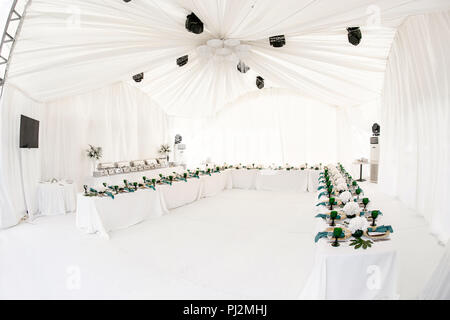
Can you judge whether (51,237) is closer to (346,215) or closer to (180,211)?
(180,211)

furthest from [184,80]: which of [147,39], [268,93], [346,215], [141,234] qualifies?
[346,215]

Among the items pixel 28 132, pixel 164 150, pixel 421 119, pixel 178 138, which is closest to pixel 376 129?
pixel 421 119

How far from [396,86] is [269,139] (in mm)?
5503

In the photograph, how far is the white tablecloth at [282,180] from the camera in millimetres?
7391

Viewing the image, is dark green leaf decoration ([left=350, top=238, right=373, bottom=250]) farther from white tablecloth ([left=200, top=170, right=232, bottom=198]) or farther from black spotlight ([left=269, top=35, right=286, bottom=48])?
white tablecloth ([left=200, top=170, right=232, bottom=198])

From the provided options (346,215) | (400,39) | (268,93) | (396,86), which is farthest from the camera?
(268,93)

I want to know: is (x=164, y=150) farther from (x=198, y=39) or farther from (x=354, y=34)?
(x=354, y=34)

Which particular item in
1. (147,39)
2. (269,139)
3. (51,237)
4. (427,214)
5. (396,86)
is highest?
(147,39)

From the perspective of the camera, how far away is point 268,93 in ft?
35.0

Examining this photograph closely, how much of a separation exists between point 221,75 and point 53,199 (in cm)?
562

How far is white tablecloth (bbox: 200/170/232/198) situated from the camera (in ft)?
22.4

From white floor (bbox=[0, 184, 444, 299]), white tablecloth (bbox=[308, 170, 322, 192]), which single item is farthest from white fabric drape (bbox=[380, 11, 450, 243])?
white tablecloth (bbox=[308, 170, 322, 192])

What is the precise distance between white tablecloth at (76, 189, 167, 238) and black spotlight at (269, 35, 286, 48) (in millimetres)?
3847

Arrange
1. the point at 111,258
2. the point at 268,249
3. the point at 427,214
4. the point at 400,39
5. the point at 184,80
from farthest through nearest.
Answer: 1. the point at 184,80
2. the point at 400,39
3. the point at 427,214
4. the point at 268,249
5. the point at 111,258
